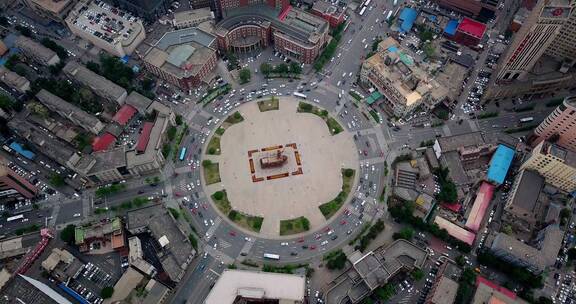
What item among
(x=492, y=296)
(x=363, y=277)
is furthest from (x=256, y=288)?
(x=492, y=296)

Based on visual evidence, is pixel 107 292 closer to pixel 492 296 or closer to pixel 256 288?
pixel 256 288

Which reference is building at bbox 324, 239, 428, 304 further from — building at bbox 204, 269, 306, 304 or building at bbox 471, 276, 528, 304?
building at bbox 471, 276, 528, 304

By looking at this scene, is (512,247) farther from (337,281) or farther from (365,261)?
(337,281)

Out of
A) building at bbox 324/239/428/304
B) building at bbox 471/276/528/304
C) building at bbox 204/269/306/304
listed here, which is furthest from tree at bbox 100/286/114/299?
building at bbox 471/276/528/304

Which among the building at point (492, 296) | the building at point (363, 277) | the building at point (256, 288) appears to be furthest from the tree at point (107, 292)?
the building at point (492, 296)

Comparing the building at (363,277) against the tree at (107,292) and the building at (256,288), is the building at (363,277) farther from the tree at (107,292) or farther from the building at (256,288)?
the tree at (107,292)

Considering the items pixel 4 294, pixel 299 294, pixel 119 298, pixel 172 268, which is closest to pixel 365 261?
pixel 299 294
